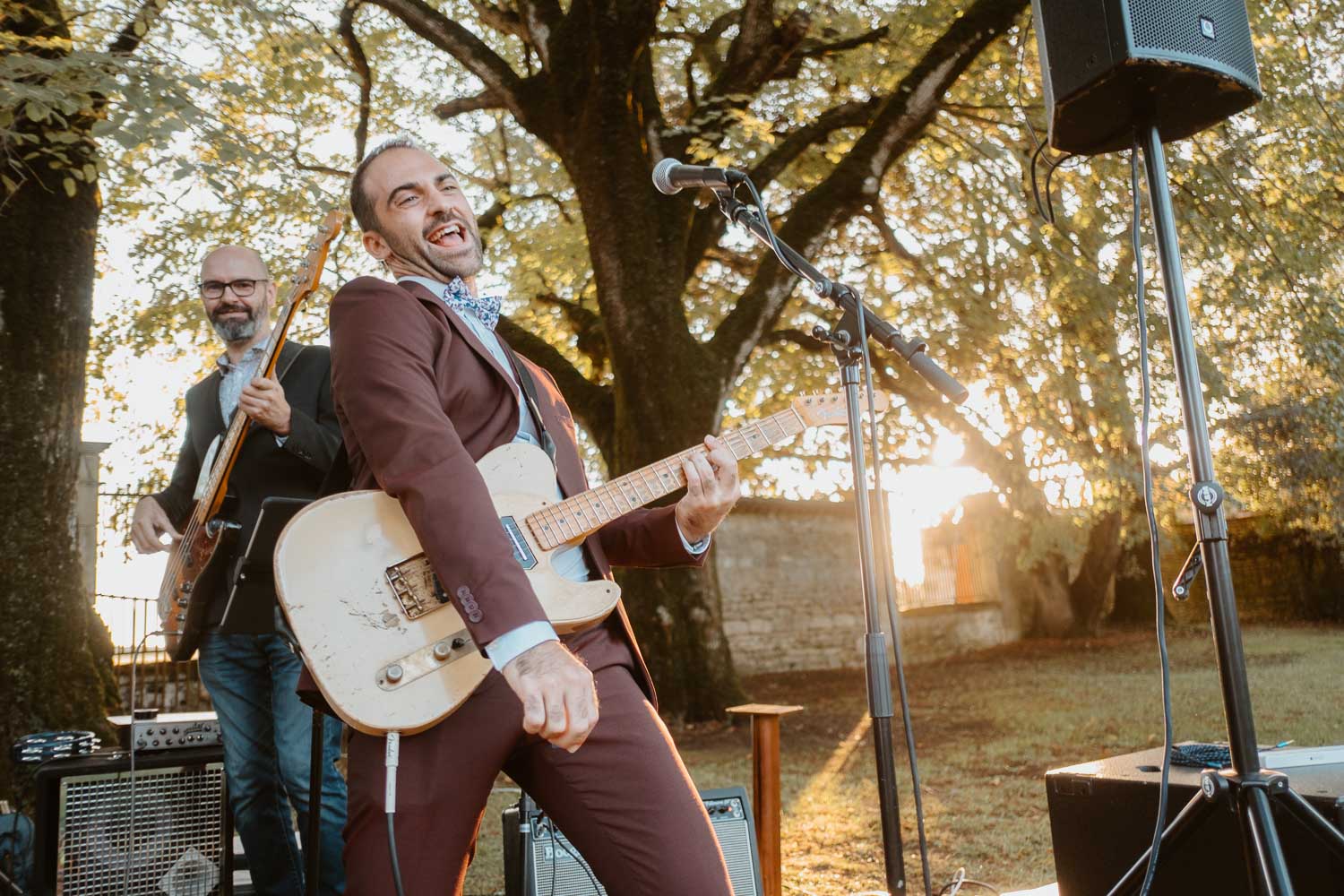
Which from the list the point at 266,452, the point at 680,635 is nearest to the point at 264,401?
the point at 266,452

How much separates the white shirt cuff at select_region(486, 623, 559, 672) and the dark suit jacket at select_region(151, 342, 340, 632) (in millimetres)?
1816

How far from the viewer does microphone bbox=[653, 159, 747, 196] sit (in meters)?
2.79

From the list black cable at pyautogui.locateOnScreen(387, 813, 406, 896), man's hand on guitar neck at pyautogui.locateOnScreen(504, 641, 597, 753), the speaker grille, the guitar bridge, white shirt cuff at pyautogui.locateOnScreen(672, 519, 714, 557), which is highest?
the speaker grille

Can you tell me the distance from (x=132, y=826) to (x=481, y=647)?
2.42m

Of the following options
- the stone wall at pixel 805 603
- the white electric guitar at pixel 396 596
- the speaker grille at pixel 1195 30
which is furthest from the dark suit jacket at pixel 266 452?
the stone wall at pixel 805 603

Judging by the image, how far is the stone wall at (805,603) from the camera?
14836mm

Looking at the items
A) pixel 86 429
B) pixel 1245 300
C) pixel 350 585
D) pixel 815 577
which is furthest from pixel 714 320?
pixel 350 585

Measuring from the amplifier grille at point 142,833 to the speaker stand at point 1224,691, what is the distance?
3.03 metres

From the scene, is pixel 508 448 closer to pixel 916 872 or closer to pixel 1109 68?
pixel 1109 68

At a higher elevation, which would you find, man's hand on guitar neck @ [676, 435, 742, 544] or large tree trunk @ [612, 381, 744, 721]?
man's hand on guitar neck @ [676, 435, 742, 544]

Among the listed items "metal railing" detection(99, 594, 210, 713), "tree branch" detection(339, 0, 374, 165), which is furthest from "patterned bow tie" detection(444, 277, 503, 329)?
"metal railing" detection(99, 594, 210, 713)

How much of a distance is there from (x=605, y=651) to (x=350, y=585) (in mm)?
508

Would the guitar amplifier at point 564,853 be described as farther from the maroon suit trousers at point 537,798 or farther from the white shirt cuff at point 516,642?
the white shirt cuff at point 516,642

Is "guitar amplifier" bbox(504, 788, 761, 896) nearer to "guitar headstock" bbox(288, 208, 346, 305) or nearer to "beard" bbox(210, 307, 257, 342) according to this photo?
"guitar headstock" bbox(288, 208, 346, 305)
